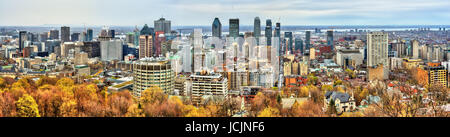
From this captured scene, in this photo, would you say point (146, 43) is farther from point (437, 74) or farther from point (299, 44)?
point (437, 74)

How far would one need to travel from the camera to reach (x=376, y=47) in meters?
15.5

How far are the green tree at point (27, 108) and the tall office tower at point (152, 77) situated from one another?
3.27 meters

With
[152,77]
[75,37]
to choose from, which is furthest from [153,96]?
[75,37]

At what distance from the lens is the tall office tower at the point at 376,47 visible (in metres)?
14.8

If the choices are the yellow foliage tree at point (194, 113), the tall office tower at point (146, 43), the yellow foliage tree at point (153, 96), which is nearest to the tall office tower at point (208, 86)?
the yellow foliage tree at point (153, 96)

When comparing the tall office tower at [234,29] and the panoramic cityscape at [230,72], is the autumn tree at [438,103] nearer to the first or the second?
the panoramic cityscape at [230,72]

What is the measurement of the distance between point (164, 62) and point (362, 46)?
12076 millimetres

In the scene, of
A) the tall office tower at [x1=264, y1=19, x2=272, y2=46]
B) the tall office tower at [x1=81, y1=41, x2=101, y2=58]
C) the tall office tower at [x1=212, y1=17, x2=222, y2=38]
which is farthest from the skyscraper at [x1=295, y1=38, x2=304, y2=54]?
the tall office tower at [x1=81, y1=41, x2=101, y2=58]

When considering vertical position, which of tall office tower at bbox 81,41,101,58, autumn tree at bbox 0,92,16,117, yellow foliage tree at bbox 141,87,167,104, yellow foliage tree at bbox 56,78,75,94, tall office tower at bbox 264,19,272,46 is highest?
tall office tower at bbox 264,19,272,46

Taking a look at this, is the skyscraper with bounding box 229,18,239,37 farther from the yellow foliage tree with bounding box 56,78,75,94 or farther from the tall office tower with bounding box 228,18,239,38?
the yellow foliage tree with bounding box 56,78,75,94

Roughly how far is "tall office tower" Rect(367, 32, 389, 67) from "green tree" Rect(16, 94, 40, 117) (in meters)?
13.3

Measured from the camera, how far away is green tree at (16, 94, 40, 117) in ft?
11.8
